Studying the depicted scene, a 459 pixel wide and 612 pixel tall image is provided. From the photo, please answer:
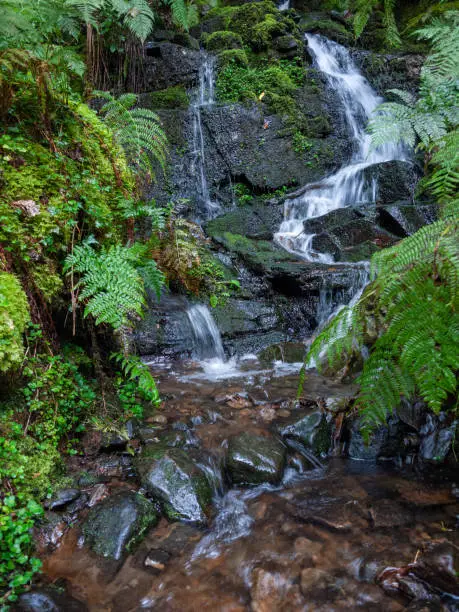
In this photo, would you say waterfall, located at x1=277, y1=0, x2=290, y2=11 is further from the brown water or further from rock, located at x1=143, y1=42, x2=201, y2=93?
the brown water

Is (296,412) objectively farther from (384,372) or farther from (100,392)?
(100,392)

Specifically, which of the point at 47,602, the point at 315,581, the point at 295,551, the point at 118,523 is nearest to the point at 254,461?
the point at 295,551

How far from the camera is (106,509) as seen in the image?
7.61 ft

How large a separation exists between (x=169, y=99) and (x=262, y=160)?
9.04ft

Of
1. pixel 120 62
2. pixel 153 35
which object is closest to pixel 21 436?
pixel 120 62

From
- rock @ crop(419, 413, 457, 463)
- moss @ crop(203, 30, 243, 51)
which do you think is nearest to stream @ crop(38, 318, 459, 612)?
rock @ crop(419, 413, 457, 463)

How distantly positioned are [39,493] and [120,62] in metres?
9.91

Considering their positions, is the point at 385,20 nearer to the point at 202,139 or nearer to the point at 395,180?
the point at 395,180

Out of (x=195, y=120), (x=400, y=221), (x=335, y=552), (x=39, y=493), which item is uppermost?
(x=195, y=120)

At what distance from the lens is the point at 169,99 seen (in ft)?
31.6

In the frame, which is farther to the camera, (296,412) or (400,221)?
(400,221)

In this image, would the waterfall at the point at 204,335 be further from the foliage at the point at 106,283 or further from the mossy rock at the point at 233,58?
the mossy rock at the point at 233,58

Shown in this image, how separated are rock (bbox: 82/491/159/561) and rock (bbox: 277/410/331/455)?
4.19ft

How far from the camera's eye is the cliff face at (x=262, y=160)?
20.6ft
